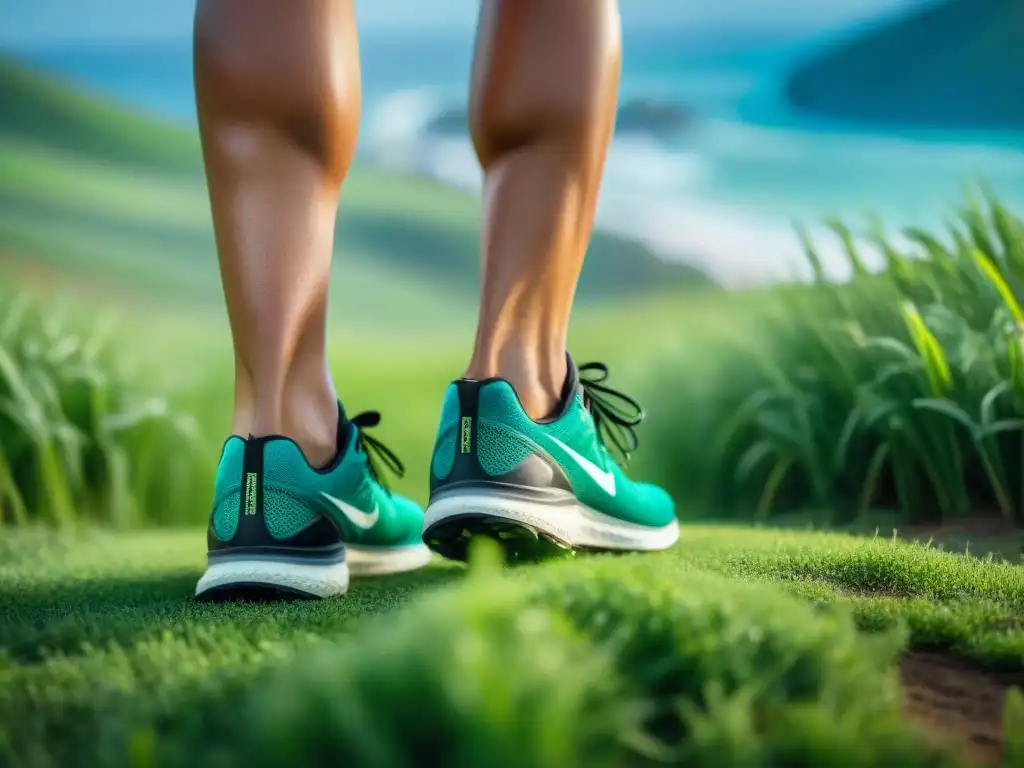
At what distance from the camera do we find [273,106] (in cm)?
130

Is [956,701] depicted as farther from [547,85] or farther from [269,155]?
[269,155]

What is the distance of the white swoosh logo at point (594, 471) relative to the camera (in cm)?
137

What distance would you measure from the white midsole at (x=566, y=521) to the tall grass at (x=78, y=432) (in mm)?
1774

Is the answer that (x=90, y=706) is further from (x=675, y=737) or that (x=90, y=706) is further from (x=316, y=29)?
(x=316, y=29)

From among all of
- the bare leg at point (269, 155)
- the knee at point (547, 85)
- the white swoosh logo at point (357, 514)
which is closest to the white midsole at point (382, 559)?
the white swoosh logo at point (357, 514)

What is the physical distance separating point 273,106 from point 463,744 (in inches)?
41.3

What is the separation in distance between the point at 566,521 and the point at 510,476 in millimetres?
131

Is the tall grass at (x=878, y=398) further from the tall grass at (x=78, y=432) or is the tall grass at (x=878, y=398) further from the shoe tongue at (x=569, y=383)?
the tall grass at (x=78, y=432)

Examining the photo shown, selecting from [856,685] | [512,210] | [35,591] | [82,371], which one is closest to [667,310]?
[82,371]

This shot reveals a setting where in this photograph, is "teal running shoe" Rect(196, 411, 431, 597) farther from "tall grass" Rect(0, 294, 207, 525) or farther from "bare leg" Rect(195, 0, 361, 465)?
"tall grass" Rect(0, 294, 207, 525)

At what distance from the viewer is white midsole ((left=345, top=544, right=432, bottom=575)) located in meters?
1.51

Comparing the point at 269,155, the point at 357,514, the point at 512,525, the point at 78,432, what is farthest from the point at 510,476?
the point at 78,432

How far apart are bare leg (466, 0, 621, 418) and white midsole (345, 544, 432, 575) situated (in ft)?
1.25

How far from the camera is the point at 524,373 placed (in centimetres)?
138
